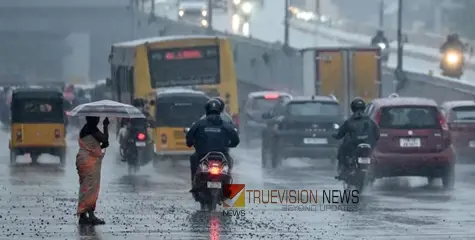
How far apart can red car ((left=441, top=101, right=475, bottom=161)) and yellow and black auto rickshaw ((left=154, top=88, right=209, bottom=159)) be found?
5.99 meters

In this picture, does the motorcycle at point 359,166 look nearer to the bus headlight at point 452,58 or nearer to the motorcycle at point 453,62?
the motorcycle at point 453,62

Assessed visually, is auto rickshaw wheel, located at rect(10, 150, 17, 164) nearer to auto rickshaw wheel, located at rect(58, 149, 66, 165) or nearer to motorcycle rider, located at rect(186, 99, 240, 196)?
auto rickshaw wheel, located at rect(58, 149, 66, 165)

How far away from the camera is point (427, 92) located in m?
51.2

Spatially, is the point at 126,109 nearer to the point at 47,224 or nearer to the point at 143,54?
the point at 47,224

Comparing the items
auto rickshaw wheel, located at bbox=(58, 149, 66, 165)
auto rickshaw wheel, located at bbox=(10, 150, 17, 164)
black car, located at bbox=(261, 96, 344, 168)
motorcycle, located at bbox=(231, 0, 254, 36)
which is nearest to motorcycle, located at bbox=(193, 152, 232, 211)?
black car, located at bbox=(261, 96, 344, 168)

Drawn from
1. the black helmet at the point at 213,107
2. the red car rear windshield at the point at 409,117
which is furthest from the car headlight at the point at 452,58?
the black helmet at the point at 213,107

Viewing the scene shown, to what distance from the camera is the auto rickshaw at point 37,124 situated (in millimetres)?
37438

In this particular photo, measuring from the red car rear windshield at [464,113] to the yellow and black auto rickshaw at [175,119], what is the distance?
602 centimetres

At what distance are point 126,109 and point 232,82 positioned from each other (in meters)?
21.2

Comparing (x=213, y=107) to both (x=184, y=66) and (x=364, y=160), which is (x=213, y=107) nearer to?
(x=364, y=160)

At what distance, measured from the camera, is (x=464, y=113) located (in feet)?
117

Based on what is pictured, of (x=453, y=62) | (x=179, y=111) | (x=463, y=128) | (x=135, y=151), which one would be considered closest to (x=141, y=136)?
(x=135, y=151)

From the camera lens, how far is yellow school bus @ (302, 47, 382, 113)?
140 feet

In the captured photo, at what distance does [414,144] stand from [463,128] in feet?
29.5
